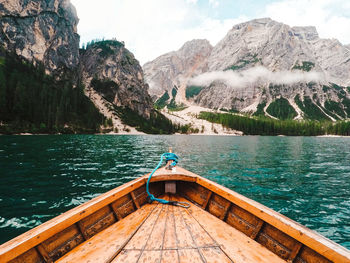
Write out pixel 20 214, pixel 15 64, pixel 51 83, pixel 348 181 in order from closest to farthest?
pixel 20 214
pixel 348 181
pixel 15 64
pixel 51 83

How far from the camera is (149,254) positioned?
165 inches

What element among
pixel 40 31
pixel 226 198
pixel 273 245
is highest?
pixel 40 31

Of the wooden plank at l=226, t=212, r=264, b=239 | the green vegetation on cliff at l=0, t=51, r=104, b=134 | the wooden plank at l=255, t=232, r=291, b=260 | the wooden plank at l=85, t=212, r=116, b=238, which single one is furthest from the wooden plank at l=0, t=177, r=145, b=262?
the green vegetation on cliff at l=0, t=51, r=104, b=134

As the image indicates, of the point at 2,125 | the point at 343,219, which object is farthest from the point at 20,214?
Answer: the point at 2,125

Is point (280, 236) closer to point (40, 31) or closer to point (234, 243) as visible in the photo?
point (234, 243)

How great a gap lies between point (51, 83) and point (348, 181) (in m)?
196

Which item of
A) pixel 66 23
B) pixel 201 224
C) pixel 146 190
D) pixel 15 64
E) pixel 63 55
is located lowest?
pixel 201 224

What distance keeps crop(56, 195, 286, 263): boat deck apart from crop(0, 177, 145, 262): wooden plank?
30.0 inches

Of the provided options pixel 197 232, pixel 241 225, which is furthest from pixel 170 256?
pixel 241 225

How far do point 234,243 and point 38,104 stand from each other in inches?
6003

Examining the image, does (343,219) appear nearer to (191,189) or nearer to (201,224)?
(191,189)

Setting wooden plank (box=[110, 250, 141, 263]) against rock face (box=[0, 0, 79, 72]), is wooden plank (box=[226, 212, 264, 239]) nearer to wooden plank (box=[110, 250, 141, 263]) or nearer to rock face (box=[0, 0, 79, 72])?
wooden plank (box=[110, 250, 141, 263])

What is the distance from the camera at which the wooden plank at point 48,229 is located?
3332 millimetres

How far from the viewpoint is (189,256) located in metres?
4.16
